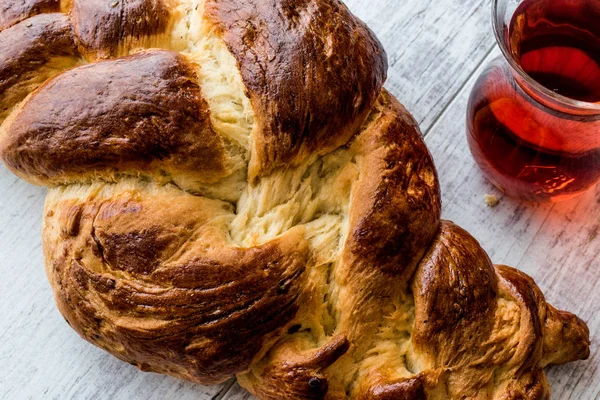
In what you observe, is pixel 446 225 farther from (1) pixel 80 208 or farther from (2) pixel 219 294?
(1) pixel 80 208

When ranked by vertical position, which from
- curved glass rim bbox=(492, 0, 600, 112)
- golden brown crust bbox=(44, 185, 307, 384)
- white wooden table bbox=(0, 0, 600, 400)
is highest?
curved glass rim bbox=(492, 0, 600, 112)

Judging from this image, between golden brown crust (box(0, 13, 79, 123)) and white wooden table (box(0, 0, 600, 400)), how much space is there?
339mm

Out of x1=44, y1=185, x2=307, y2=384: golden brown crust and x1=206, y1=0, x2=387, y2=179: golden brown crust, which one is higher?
x1=206, y1=0, x2=387, y2=179: golden brown crust

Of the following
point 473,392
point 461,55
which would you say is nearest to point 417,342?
point 473,392

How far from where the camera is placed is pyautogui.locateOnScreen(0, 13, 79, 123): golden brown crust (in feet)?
4.79

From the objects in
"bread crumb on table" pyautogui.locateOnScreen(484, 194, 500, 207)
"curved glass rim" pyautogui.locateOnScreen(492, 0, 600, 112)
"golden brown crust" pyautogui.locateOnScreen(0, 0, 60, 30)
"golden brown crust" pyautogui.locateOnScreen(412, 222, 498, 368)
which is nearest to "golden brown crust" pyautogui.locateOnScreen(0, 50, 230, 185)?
"golden brown crust" pyautogui.locateOnScreen(0, 0, 60, 30)

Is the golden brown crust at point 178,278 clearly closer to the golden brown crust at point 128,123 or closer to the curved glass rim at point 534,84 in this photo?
the golden brown crust at point 128,123

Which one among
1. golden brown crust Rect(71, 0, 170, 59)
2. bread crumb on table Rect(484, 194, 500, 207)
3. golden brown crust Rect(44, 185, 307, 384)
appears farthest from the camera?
bread crumb on table Rect(484, 194, 500, 207)

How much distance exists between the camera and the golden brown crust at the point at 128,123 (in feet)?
4.24

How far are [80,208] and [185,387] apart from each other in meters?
0.50

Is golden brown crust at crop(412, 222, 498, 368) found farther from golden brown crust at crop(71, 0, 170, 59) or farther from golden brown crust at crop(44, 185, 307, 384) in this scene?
golden brown crust at crop(71, 0, 170, 59)

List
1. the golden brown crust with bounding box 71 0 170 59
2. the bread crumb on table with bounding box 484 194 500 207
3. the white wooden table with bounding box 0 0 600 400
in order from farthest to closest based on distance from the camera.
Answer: the bread crumb on table with bounding box 484 194 500 207, the white wooden table with bounding box 0 0 600 400, the golden brown crust with bounding box 71 0 170 59

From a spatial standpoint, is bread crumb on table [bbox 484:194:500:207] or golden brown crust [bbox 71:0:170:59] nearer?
golden brown crust [bbox 71:0:170:59]

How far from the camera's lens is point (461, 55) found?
6.24 ft
